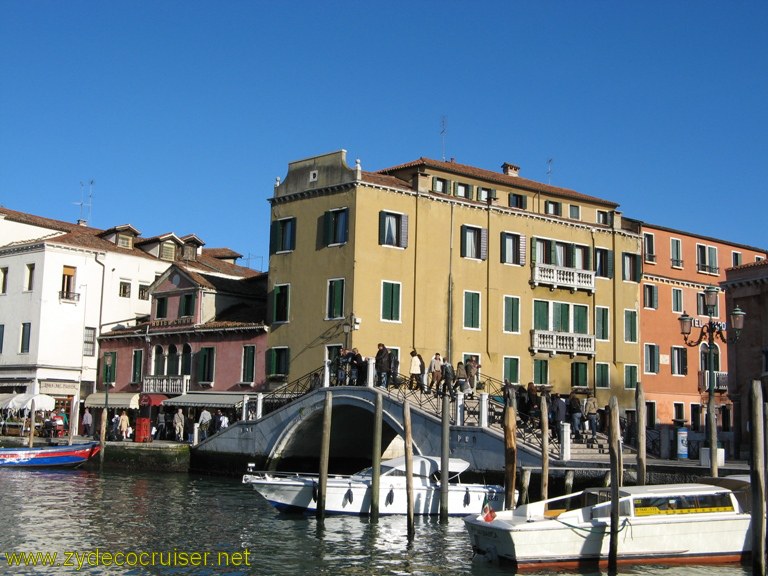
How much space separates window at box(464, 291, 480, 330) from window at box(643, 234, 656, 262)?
1222cm

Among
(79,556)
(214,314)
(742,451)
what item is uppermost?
(214,314)

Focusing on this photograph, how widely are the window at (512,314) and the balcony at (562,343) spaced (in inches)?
32.7

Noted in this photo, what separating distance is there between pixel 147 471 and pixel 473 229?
14.9 meters

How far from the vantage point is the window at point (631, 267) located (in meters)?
43.1

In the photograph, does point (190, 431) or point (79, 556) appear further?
point (190, 431)

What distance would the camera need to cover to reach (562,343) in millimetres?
40312

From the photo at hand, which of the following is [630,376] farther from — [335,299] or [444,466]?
[444,466]

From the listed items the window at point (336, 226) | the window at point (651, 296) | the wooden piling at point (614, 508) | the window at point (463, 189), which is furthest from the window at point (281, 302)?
the wooden piling at point (614, 508)

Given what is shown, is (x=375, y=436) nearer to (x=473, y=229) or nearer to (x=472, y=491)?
(x=472, y=491)

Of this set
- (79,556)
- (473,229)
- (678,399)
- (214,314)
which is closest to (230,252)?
(214,314)

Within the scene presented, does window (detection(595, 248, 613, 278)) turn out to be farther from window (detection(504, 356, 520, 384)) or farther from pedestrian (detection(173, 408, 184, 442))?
pedestrian (detection(173, 408, 184, 442))

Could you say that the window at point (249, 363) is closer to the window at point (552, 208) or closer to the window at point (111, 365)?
the window at point (111, 365)

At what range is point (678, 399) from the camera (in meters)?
46.9

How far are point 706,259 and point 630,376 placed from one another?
10.2 m
